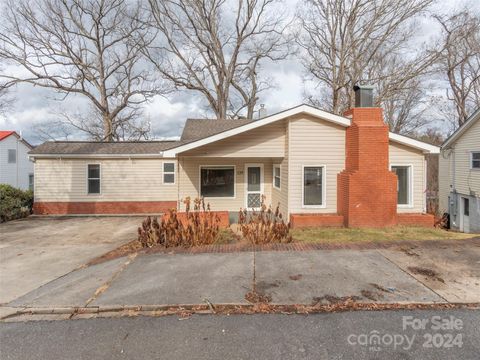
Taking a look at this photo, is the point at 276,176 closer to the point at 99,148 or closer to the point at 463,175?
the point at 99,148

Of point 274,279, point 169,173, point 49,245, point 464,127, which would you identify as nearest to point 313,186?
point 274,279

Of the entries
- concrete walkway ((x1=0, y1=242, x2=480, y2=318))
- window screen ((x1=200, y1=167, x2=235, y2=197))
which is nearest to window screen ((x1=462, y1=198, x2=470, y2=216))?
concrete walkway ((x1=0, y1=242, x2=480, y2=318))

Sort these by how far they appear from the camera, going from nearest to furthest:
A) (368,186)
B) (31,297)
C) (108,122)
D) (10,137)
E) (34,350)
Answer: (34,350), (31,297), (368,186), (108,122), (10,137)

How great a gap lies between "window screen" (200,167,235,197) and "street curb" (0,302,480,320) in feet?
26.4

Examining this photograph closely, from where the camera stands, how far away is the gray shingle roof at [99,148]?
45.0 feet

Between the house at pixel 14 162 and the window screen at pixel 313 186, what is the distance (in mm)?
26548

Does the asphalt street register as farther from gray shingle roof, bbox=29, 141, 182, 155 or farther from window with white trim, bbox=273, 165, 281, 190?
gray shingle roof, bbox=29, 141, 182, 155

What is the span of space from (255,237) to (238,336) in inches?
151

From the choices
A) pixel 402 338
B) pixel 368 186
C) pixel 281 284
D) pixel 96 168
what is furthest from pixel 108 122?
pixel 402 338

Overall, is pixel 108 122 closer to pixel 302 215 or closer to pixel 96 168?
pixel 96 168

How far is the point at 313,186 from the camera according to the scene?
935 cm

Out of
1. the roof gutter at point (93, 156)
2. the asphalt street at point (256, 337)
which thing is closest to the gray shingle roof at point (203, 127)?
the roof gutter at point (93, 156)

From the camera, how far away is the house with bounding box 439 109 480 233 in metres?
15.4

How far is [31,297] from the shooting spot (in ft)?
14.7
